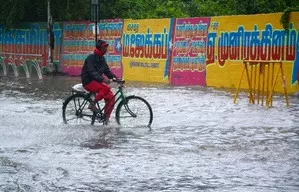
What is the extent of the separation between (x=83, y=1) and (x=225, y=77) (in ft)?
40.5

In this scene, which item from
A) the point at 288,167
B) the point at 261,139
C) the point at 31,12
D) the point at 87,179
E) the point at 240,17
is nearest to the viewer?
the point at 87,179

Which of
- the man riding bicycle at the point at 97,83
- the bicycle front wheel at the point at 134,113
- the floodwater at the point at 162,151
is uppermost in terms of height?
the man riding bicycle at the point at 97,83

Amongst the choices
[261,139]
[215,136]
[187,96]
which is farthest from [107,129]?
[187,96]

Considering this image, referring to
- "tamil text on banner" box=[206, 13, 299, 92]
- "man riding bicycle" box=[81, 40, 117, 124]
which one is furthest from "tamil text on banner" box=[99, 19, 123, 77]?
"man riding bicycle" box=[81, 40, 117, 124]

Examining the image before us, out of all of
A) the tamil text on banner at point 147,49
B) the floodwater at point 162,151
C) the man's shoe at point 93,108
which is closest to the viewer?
the floodwater at point 162,151

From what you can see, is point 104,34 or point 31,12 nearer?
point 104,34

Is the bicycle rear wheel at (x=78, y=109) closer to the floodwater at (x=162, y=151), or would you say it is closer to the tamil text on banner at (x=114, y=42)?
the floodwater at (x=162, y=151)

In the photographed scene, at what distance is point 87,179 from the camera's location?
9.28 metres

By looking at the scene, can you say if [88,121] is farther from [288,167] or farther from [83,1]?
[83,1]

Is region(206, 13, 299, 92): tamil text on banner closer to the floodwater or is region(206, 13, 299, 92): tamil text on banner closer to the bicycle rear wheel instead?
the floodwater

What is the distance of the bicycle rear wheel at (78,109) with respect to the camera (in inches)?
595

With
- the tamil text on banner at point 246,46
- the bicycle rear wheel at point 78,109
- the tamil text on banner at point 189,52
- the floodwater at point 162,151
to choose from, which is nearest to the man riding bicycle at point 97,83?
the bicycle rear wheel at point 78,109

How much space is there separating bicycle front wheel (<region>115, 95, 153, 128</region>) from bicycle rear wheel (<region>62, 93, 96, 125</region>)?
612 mm

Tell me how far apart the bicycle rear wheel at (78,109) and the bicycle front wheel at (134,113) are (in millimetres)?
612
